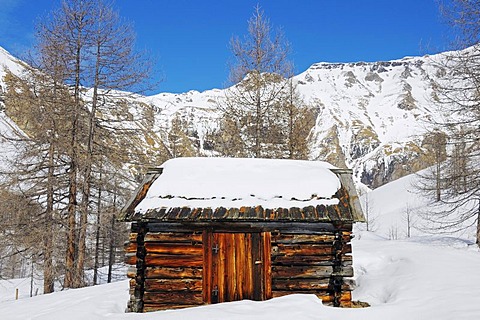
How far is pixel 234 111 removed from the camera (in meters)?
19.2

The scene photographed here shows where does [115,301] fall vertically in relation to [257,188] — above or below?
→ below

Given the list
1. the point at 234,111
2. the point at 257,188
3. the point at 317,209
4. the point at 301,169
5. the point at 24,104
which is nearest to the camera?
the point at 317,209

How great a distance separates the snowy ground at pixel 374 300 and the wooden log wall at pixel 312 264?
21.4 inches

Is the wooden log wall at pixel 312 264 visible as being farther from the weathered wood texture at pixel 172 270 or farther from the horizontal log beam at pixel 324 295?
the weathered wood texture at pixel 172 270

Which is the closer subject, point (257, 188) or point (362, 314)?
point (362, 314)

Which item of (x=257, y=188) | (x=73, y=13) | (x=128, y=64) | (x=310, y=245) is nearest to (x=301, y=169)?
(x=257, y=188)

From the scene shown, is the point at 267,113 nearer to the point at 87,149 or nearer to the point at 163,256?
the point at 87,149

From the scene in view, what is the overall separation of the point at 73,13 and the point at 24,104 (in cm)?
407

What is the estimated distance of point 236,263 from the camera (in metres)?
9.34

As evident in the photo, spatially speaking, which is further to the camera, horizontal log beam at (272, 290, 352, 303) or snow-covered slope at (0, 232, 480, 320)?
horizontal log beam at (272, 290, 352, 303)

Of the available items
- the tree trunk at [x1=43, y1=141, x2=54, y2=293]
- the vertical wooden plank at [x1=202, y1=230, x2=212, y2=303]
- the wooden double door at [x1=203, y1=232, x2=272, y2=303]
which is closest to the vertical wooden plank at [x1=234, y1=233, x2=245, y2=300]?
the wooden double door at [x1=203, y1=232, x2=272, y2=303]

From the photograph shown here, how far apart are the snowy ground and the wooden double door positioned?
75 cm

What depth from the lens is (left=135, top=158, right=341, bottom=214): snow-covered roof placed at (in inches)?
373

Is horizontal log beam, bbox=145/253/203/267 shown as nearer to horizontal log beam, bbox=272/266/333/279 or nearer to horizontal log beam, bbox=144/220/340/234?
horizontal log beam, bbox=144/220/340/234
